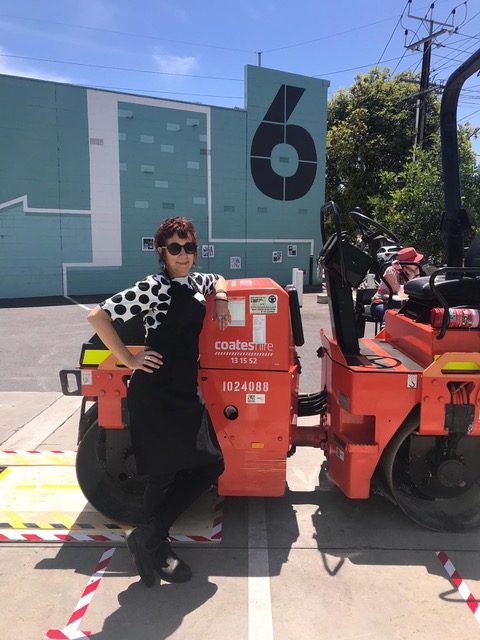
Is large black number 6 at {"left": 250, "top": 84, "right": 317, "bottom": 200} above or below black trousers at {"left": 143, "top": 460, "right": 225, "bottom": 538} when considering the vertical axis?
above

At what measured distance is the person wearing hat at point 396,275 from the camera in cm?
553

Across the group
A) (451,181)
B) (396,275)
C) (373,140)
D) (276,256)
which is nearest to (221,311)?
(451,181)

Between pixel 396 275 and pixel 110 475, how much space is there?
13.6 ft

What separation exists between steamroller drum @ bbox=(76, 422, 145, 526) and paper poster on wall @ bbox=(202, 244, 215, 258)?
15723mm

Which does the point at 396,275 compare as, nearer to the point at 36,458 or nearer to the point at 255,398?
the point at 255,398

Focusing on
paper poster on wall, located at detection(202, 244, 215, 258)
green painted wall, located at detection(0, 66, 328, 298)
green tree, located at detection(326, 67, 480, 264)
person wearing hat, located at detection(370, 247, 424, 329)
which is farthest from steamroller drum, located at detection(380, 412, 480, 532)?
green tree, located at detection(326, 67, 480, 264)

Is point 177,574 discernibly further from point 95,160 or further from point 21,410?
point 95,160

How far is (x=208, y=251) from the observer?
18.7 m

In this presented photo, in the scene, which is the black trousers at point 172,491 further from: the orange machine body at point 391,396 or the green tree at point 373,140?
the green tree at point 373,140

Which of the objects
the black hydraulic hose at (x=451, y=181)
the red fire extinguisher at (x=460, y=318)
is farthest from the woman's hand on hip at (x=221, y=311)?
the black hydraulic hose at (x=451, y=181)

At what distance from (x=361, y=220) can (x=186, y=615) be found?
9.45ft

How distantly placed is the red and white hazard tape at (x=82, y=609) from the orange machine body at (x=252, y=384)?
33.3 inches

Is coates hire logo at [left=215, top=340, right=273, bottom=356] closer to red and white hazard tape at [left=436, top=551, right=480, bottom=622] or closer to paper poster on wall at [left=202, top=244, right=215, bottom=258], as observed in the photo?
red and white hazard tape at [left=436, top=551, right=480, bottom=622]

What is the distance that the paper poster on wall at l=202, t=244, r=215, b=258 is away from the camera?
18656 mm
